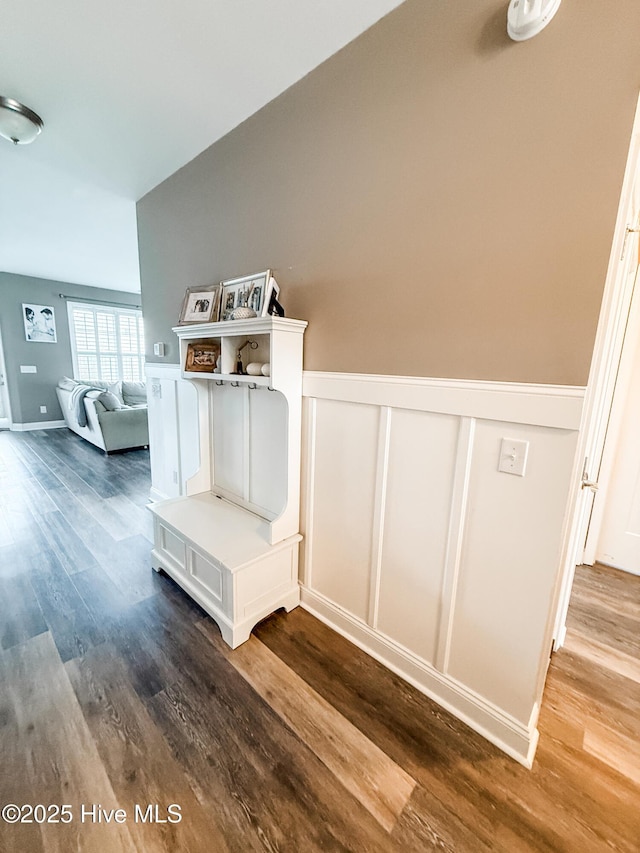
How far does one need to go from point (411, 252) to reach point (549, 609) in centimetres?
131

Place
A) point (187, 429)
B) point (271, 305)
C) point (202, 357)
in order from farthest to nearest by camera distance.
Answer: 1. point (187, 429)
2. point (202, 357)
3. point (271, 305)

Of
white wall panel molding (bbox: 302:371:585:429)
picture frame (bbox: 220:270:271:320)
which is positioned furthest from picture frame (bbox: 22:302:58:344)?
white wall panel molding (bbox: 302:371:585:429)

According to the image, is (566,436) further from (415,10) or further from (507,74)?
(415,10)

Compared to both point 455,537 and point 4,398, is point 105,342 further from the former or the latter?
point 455,537

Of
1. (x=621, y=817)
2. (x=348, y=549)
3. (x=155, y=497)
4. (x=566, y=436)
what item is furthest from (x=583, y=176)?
(x=155, y=497)

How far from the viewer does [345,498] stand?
1621 millimetres

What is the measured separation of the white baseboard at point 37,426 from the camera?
5926mm

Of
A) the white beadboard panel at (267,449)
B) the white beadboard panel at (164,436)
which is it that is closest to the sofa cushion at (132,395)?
the white beadboard panel at (164,436)

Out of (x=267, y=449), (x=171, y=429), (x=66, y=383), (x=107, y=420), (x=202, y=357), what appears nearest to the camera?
(x=267, y=449)

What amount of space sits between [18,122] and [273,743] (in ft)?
10.3

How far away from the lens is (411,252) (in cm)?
128

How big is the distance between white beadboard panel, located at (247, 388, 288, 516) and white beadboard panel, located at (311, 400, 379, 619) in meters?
0.22

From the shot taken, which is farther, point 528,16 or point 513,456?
point 513,456

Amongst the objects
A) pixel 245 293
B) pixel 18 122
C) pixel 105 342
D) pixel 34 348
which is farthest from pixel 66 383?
pixel 245 293
